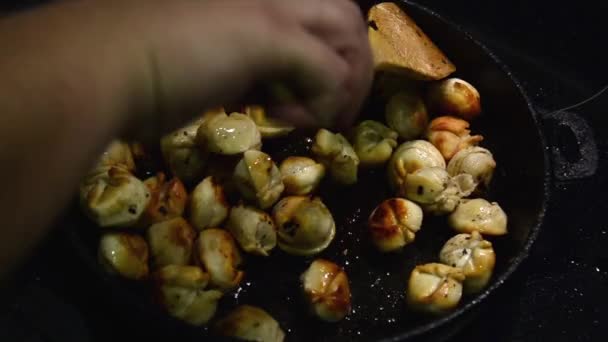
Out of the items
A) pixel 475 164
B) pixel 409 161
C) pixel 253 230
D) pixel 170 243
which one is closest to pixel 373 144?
pixel 409 161

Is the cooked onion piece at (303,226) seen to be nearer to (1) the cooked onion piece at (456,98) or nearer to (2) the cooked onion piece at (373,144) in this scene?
(2) the cooked onion piece at (373,144)

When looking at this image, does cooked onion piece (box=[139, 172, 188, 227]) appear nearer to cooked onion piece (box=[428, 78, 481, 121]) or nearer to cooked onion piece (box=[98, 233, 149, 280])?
cooked onion piece (box=[98, 233, 149, 280])

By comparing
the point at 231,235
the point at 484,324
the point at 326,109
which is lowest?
the point at 484,324

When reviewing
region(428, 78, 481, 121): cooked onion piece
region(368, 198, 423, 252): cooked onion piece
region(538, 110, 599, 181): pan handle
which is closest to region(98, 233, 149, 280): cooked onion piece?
region(368, 198, 423, 252): cooked onion piece

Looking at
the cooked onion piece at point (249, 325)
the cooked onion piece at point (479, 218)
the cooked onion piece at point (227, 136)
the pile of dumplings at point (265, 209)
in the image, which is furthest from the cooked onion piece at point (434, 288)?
the cooked onion piece at point (227, 136)

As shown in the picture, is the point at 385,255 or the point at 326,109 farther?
the point at 385,255

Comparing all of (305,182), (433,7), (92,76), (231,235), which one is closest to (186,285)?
(231,235)

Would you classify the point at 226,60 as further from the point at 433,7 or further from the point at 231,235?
the point at 433,7
